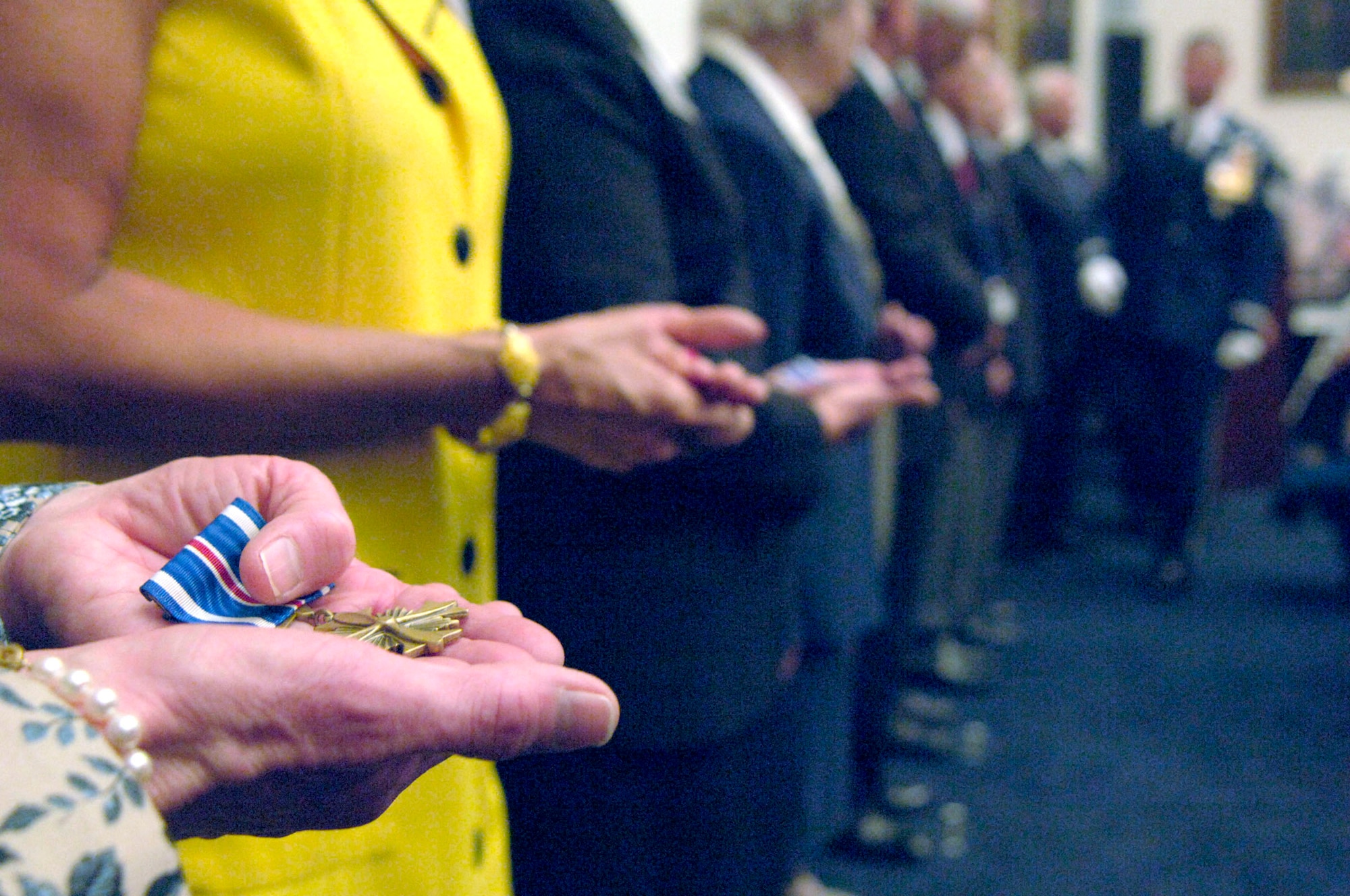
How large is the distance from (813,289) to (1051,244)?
2.53 m

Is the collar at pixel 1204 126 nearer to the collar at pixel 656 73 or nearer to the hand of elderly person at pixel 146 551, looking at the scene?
the collar at pixel 656 73

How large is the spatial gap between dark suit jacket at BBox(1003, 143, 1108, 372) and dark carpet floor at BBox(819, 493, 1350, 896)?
0.78 metres

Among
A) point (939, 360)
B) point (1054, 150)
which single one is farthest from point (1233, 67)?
point (939, 360)

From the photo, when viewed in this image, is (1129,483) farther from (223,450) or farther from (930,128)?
(223,450)

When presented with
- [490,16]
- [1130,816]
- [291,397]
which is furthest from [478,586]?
[1130,816]

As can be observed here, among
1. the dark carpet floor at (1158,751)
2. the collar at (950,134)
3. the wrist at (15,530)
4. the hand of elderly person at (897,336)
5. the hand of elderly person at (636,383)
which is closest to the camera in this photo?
the wrist at (15,530)

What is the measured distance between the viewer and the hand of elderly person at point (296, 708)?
0.37m

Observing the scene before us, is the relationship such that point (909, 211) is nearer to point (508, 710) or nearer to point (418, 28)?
point (418, 28)

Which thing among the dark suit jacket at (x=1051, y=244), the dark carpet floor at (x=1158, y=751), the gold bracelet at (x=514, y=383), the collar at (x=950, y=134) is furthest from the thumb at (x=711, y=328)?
the dark suit jacket at (x=1051, y=244)

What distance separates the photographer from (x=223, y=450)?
546 millimetres

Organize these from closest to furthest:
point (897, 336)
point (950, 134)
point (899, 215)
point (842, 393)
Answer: point (842, 393), point (897, 336), point (899, 215), point (950, 134)

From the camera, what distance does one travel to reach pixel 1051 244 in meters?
3.80

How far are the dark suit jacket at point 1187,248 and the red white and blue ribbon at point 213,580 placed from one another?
149 inches

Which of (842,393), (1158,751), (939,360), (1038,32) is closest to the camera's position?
(842,393)
